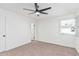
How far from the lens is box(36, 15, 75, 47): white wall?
493cm

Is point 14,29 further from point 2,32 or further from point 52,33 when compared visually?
point 52,33

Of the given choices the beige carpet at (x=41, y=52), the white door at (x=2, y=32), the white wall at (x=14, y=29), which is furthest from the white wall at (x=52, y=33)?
the white door at (x=2, y=32)

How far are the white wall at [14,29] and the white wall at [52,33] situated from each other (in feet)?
6.10

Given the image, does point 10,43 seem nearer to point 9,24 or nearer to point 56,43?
point 9,24

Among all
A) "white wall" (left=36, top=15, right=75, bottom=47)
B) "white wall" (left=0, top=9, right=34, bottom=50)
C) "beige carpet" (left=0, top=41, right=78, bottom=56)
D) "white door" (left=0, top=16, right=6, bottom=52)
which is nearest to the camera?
"beige carpet" (left=0, top=41, right=78, bottom=56)

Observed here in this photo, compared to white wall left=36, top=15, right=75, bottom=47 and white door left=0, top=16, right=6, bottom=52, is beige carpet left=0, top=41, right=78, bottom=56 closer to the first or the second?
white door left=0, top=16, right=6, bottom=52

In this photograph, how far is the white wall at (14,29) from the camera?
12.9ft

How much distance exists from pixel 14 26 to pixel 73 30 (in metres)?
3.94

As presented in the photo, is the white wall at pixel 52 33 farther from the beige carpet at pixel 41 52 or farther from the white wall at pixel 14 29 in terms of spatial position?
the white wall at pixel 14 29

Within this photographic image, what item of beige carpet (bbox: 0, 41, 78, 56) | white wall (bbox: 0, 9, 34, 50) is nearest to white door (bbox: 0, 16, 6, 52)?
white wall (bbox: 0, 9, 34, 50)

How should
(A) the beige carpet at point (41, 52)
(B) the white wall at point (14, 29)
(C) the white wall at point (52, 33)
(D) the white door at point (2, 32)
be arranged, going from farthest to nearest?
(C) the white wall at point (52, 33)
(B) the white wall at point (14, 29)
(D) the white door at point (2, 32)
(A) the beige carpet at point (41, 52)

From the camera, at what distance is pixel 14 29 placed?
439 centimetres

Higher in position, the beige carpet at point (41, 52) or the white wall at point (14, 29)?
the white wall at point (14, 29)

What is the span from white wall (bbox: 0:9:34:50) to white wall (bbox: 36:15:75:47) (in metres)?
1.86
